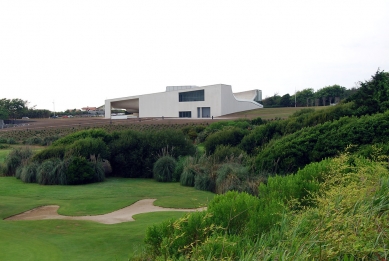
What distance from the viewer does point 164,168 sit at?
2244cm

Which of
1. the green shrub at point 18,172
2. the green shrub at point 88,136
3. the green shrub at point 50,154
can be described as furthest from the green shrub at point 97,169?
the green shrub at point 18,172

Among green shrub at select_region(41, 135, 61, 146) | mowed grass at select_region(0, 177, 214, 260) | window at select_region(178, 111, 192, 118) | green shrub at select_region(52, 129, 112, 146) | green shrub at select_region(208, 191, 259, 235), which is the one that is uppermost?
window at select_region(178, 111, 192, 118)

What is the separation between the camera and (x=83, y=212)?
15.0m

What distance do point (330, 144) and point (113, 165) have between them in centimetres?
1289

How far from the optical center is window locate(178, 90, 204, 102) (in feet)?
241

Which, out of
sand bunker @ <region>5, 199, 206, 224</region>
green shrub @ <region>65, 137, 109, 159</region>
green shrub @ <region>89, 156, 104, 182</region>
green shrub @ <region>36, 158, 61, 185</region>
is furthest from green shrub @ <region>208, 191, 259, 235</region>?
green shrub @ <region>65, 137, 109, 159</region>

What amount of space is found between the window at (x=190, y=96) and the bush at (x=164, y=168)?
50.8 m

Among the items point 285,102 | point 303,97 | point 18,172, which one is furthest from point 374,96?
point 303,97

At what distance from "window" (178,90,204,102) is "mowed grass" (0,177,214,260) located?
5156 centimetres

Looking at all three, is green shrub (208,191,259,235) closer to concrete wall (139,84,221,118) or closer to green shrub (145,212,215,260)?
green shrub (145,212,215,260)

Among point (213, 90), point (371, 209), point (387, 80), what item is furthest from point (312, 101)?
point (371, 209)

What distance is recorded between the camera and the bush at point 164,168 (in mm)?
22297

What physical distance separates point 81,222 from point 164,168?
9451 millimetres

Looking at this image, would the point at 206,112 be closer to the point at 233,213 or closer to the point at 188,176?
the point at 188,176
